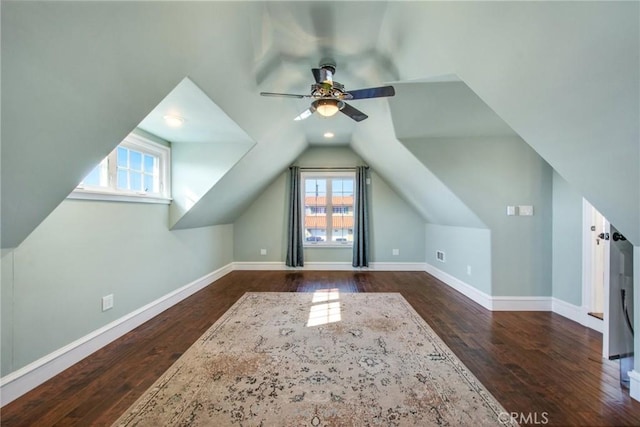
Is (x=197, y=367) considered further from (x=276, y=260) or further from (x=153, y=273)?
(x=276, y=260)

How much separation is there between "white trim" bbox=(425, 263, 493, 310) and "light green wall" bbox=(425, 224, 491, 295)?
0.05 meters

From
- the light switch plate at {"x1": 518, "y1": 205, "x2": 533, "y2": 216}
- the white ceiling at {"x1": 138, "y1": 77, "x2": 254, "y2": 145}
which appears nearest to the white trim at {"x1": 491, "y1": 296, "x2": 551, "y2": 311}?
the light switch plate at {"x1": 518, "y1": 205, "x2": 533, "y2": 216}

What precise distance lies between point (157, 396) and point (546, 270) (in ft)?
13.8

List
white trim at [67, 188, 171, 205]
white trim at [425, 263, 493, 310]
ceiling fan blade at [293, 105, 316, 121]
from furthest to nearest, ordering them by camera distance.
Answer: white trim at [425, 263, 493, 310] < ceiling fan blade at [293, 105, 316, 121] < white trim at [67, 188, 171, 205]

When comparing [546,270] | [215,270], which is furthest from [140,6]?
[546,270]

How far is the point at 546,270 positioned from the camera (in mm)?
3312

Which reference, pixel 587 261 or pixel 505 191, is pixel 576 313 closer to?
pixel 587 261

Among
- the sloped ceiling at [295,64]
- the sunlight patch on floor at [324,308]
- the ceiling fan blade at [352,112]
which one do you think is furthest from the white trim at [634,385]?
the ceiling fan blade at [352,112]

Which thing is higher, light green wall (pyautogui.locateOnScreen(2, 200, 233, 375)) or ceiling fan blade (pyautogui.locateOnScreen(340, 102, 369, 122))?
ceiling fan blade (pyautogui.locateOnScreen(340, 102, 369, 122))

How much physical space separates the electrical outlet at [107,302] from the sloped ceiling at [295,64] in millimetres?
963

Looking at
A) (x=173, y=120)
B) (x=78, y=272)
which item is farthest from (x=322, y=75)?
(x=78, y=272)

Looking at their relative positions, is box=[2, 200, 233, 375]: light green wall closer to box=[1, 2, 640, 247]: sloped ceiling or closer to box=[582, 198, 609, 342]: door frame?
box=[1, 2, 640, 247]: sloped ceiling

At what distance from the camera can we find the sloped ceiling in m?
1.11

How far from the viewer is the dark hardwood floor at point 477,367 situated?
1.60 m
